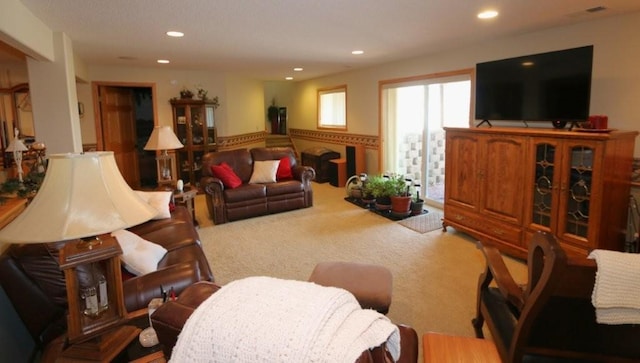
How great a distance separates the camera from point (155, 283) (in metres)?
2.01

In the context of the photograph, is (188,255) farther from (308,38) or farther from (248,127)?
(248,127)

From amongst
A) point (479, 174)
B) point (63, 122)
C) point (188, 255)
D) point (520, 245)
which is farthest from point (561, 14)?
point (63, 122)

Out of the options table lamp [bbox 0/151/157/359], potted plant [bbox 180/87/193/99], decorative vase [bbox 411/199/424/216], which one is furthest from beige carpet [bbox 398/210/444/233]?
potted plant [bbox 180/87/193/99]

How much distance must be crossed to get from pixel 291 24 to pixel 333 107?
4.84 m

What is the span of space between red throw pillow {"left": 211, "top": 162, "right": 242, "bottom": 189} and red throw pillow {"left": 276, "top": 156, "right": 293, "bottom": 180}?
674 mm

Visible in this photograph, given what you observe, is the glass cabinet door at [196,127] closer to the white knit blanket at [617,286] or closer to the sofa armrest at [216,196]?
the sofa armrest at [216,196]

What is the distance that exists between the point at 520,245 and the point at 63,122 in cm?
455

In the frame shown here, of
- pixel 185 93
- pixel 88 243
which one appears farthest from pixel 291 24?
pixel 185 93

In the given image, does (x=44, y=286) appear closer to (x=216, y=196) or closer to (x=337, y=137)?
(x=216, y=196)

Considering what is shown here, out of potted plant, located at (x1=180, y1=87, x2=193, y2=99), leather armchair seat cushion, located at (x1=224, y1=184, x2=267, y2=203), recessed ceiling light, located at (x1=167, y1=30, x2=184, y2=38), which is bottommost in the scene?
leather armchair seat cushion, located at (x1=224, y1=184, x2=267, y2=203)

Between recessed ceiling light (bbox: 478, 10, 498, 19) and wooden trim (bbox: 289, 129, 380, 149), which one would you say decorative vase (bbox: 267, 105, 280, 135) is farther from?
recessed ceiling light (bbox: 478, 10, 498, 19)

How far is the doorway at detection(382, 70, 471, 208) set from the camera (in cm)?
518

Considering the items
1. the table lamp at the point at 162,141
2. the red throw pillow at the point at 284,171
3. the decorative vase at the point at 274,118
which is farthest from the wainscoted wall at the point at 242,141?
the table lamp at the point at 162,141

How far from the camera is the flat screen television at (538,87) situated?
3.20 m
